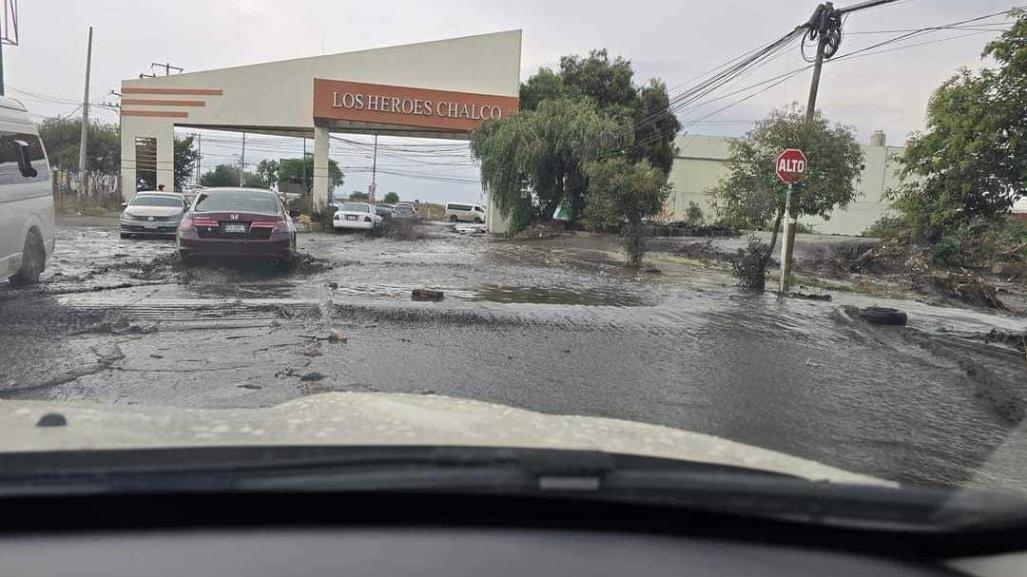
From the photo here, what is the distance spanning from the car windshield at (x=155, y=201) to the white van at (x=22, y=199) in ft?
37.4

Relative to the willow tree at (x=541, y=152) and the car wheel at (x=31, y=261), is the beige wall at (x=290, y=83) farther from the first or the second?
the car wheel at (x=31, y=261)

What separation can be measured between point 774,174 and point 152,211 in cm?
1654

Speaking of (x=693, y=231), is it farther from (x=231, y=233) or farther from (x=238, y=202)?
(x=231, y=233)

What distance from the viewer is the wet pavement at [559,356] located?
5328 millimetres

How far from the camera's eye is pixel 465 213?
55.5 meters

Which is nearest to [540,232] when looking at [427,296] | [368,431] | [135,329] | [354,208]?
[354,208]

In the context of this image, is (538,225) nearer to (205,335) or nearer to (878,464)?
(205,335)

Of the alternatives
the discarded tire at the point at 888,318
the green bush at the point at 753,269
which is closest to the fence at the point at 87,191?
the green bush at the point at 753,269

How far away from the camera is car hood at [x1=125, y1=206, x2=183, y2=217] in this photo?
824 inches

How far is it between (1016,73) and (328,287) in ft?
Result: 55.9

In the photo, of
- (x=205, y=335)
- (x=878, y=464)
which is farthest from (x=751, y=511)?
(x=205, y=335)

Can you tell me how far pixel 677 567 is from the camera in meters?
1.86

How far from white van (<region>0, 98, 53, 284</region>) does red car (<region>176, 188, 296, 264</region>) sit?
2023 mm

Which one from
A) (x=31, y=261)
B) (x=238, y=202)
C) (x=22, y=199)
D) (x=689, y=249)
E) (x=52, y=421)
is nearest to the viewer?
(x=52, y=421)
